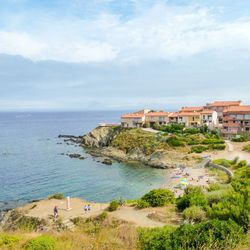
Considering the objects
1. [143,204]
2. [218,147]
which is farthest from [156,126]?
[143,204]

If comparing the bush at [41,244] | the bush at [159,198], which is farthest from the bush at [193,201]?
the bush at [41,244]

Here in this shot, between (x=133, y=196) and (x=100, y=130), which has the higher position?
(x=100, y=130)

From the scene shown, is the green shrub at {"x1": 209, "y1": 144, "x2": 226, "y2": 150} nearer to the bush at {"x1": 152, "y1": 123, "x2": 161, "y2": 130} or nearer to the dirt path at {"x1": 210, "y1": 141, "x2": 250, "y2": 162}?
the dirt path at {"x1": 210, "y1": 141, "x2": 250, "y2": 162}

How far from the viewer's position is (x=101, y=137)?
83.7 meters

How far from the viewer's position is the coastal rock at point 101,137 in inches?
3238

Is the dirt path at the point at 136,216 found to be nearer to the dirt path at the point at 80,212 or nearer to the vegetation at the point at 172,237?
the dirt path at the point at 80,212

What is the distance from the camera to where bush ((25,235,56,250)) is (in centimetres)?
1178

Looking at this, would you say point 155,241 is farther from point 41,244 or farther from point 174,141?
point 174,141

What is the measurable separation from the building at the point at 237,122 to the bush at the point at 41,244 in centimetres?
6549

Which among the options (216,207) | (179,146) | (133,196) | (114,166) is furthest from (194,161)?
(216,207)

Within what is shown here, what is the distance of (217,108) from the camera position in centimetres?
9262

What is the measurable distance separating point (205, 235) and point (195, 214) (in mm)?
8864

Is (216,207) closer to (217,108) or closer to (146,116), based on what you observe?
(146,116)

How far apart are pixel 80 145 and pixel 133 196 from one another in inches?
1934
